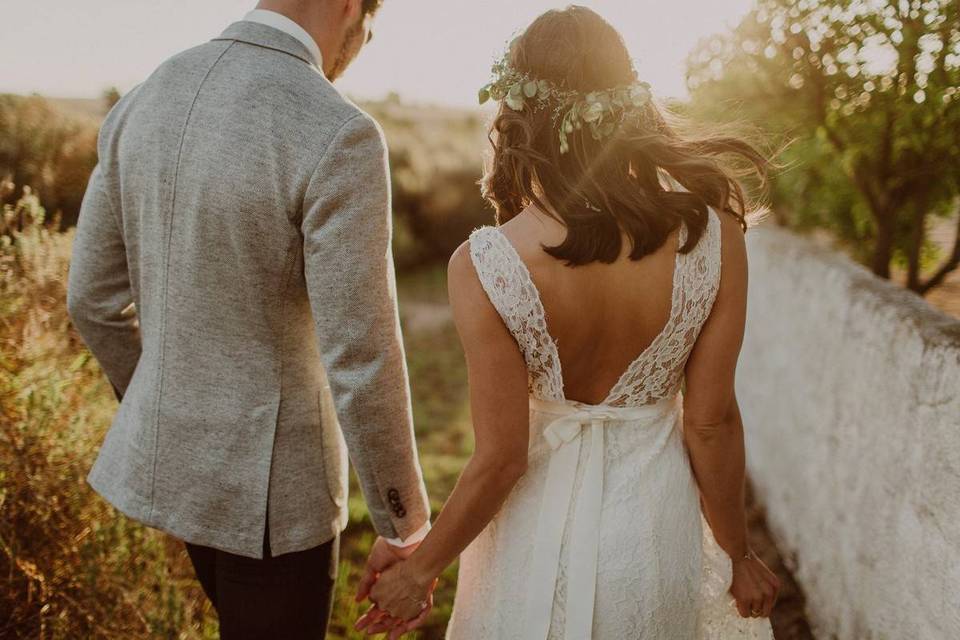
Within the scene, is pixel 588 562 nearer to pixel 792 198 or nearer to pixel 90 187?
pixel 90 187

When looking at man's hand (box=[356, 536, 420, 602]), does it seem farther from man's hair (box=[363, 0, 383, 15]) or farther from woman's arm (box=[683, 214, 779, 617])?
man's hair (box=[363, 0, 383, 15])

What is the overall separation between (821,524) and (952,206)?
1808 millimetres

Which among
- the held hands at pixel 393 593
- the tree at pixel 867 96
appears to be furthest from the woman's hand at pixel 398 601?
the tree at pixel 867 96

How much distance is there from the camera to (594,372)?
179 centimetres

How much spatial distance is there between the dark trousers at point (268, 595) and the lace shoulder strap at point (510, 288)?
747 millimetres

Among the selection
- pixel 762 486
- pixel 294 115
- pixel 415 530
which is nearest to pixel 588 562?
pixel 415 530

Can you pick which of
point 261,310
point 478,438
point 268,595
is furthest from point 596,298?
point 268,595

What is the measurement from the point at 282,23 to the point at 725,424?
134cm

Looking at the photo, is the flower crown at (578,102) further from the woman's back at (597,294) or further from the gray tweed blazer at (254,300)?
the gray tweed blazer at (254,300)

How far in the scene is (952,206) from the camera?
13.5 ft

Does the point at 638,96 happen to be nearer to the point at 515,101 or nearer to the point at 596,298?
the point at 515,101

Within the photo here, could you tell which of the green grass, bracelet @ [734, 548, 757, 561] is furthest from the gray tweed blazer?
the green grass

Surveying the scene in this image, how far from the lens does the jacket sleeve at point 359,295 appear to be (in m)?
1.69

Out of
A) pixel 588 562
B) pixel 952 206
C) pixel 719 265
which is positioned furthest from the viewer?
pixel 952 206
